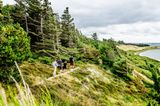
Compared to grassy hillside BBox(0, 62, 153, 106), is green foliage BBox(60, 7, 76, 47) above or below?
above

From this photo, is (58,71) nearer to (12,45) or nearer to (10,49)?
(12,45)

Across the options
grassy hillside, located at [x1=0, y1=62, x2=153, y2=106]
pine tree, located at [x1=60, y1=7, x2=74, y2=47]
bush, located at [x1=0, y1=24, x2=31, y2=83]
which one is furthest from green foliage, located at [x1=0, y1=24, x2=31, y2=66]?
pine tree, located at [x1=60, y1=7, x2=74, y2=47]

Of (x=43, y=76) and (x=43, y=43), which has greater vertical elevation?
(x=43, y=43)

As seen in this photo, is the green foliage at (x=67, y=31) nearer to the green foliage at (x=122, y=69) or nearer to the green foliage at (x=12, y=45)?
the green foliage at (x=122, y=69)

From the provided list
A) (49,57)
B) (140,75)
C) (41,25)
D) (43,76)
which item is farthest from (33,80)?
(140,75)

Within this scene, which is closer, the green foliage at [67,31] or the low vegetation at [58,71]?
the low vegetation at [58,71]

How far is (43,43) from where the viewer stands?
61.6 metres

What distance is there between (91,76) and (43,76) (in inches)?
427

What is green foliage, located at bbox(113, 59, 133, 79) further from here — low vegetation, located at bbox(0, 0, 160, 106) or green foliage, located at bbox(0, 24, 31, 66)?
green foliage, located at bbox(0, 24, 31, 66)

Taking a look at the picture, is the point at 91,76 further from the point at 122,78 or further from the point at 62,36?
the point at 62,36

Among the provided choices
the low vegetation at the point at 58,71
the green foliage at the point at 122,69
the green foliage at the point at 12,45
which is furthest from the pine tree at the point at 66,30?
the green foliage at the point at 12,45

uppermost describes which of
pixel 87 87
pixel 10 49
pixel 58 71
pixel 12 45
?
pixel 12 45

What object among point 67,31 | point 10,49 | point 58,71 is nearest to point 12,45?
point 10,49

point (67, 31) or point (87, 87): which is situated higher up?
point (67, 31)
